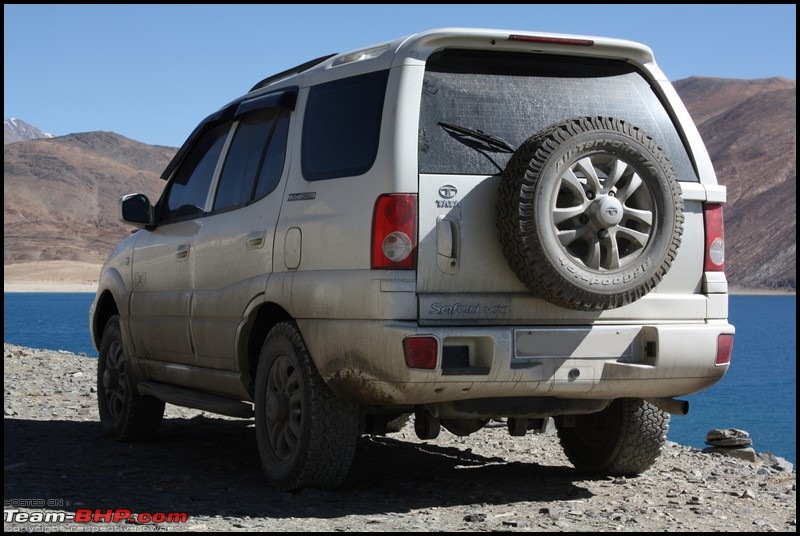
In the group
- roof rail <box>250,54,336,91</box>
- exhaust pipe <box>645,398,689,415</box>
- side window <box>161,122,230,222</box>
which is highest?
roof rail <box>250,54,336,91</box>

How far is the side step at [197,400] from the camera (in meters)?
6.71

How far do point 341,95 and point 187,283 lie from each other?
1913 mm

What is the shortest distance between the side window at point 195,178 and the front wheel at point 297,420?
152 centimetres

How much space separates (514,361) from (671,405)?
108cm

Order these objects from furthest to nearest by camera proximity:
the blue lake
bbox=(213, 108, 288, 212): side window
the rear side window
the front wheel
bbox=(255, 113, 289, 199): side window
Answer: the blue lake < bbox=(213, 108, 288, 212): side window < bbox=(255, 113, 289, 199): side window < the front wheel < the rear side window

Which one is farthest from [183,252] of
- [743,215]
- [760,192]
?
[760,192]

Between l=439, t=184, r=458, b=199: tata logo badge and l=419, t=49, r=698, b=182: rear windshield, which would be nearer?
l=439, t=184, r=458, b=199: tata logo badge

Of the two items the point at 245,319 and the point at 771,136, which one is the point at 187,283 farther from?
Answer: the point at 771,136

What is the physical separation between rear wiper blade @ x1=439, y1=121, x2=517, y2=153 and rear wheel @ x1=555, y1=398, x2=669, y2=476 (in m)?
1.79

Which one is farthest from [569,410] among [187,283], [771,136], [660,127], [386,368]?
[771,136]

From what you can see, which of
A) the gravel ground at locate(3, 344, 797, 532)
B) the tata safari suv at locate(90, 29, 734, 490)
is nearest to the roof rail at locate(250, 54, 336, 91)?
the tata safari suv at locate(90, 29, 734, 490)

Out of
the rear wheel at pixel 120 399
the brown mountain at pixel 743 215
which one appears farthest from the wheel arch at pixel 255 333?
the brown mountain at pixel 743 215

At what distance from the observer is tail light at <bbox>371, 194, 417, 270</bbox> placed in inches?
215

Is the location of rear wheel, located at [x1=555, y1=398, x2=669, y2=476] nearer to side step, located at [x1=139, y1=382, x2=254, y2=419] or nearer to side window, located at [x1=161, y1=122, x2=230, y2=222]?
side step, located at [x1=139, y1=382, x2=254, y2=419]
